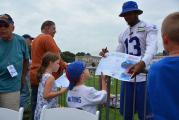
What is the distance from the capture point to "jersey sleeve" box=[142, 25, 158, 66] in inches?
164

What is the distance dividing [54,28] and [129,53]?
6.88ft

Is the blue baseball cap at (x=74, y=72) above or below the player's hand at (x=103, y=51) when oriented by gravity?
below

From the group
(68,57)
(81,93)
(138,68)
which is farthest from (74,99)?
(68,57)

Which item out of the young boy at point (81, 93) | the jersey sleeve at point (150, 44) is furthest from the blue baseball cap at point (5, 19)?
the jersey sleeve at point (150, 44)

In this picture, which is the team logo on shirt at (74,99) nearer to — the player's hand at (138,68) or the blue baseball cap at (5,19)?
the player's hand at (138,68)

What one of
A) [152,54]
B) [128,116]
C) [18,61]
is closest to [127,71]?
[152,54]

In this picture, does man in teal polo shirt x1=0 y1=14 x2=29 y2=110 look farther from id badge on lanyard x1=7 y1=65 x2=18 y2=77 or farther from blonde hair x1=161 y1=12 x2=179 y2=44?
blonde hair x1=161 y1=12 x2=179 y2=44

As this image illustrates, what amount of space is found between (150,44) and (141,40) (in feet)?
0.51

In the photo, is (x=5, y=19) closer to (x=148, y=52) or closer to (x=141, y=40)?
(x=141, y=40)

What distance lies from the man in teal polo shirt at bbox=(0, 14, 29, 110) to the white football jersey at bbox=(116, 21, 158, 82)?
133 centimetres

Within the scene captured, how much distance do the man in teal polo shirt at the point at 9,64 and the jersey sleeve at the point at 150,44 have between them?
5.29ft

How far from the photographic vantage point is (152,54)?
4234 millimetres

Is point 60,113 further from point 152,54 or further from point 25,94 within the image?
point 25,94

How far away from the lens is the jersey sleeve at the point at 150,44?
4.16m
